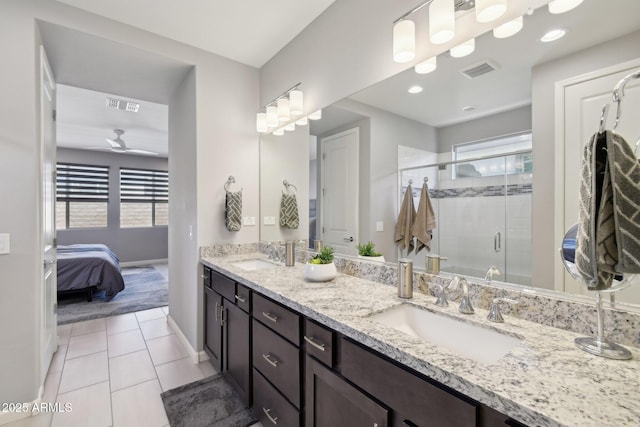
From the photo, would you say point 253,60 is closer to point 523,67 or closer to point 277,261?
point 277,261

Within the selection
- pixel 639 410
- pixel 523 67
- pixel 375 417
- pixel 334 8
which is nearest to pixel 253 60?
pixel 334 8

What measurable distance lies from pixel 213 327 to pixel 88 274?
2900 millimetres

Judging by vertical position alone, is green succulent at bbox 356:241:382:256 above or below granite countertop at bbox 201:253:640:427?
above

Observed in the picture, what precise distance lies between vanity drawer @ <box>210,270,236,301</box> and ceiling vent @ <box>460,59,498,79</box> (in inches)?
71.0

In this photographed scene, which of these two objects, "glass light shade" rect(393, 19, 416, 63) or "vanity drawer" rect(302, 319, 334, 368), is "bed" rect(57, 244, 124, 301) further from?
"glass light shade" rect(393, 19, 416, 63)

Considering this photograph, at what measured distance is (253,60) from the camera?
9.12 ft

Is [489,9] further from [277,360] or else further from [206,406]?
[206,406]

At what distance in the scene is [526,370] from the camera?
2.49ft

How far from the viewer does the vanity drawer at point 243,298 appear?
177 centimetres

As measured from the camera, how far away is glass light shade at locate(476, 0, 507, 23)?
3.76 feet

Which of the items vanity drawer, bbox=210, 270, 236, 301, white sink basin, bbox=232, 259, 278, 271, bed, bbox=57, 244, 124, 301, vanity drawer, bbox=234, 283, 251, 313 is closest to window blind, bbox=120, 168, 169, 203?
bed, bbox=57, 244, 124, 301

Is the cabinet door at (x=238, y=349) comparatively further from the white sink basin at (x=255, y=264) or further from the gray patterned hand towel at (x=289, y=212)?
the gray patterned hand towel at (x=289, y=212)

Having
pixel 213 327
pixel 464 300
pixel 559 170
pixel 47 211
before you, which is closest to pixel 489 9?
pixel 559 170

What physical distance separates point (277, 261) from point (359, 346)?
1.58 m
